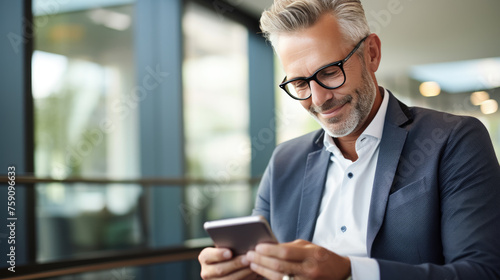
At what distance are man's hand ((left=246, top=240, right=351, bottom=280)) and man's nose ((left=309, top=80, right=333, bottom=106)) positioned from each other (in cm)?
60

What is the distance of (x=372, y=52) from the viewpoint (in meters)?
1.83

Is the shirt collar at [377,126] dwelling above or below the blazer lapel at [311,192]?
above

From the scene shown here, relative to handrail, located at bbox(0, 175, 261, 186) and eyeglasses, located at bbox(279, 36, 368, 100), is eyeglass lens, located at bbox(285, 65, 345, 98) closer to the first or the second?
eyeglasses, located at bbox(279, 36, 368, 100)

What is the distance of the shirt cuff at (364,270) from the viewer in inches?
51.3

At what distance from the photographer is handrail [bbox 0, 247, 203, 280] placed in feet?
9.27

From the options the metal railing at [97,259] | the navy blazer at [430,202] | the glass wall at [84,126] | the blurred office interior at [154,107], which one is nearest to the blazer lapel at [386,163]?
the navy blazer at [430,202]

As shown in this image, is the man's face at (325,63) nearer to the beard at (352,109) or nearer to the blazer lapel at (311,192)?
the beard at (352,109)

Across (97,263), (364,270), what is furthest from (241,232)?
(97,263)

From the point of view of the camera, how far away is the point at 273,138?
7207mm

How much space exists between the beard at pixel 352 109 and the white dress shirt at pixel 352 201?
0.05m

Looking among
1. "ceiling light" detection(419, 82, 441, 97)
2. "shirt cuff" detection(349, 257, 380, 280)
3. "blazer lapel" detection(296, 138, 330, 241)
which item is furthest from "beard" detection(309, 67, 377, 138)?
"ceiling light" detection(419, 82, 441, 97)

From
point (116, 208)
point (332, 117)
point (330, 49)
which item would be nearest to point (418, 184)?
point (332, 117)

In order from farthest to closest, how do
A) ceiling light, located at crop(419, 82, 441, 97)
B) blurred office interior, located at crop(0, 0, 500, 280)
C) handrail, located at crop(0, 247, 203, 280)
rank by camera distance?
ceiling light, located at crop(419, 82, 441, 97) < blurred office interior, located at crop(0, 0, 500, 280) < handrail, located at crop(0, 247, 203, 280)

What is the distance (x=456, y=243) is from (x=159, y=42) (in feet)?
14.6
